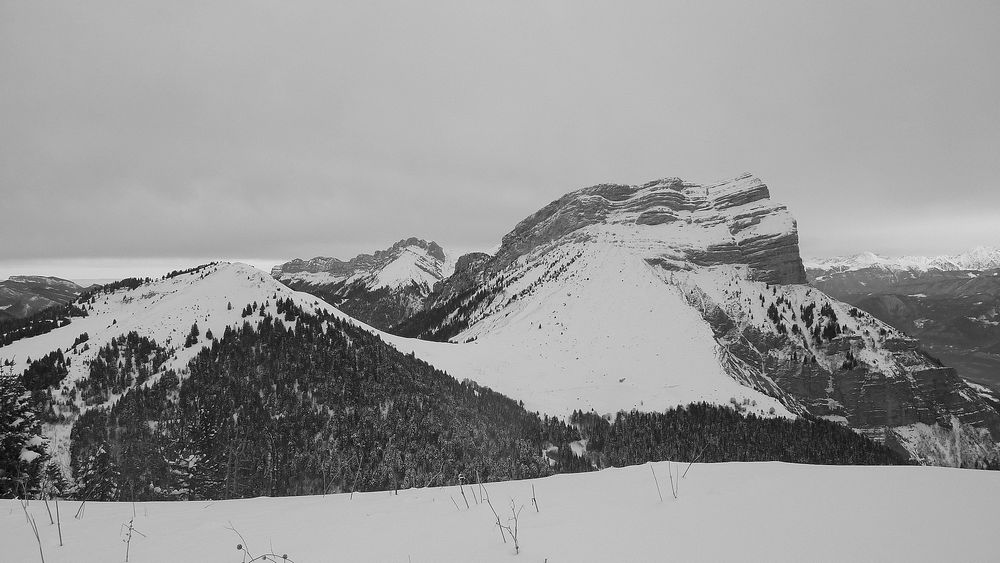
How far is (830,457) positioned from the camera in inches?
1714

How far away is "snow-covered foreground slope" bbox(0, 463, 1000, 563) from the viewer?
3572 mm

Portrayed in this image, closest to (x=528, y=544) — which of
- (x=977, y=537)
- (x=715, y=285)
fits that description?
(x=977, y=537)

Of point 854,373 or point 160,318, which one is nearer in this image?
point 160,318

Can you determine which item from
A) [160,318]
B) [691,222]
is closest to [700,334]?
[691,222]

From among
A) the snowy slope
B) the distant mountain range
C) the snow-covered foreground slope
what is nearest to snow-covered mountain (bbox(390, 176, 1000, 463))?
the distant mountain range

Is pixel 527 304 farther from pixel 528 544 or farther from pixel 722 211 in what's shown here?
pixel 528 544

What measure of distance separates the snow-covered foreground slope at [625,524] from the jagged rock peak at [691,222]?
300 ft

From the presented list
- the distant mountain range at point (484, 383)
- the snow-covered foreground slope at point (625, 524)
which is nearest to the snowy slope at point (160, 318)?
the distant mountain range at point (484, 383)

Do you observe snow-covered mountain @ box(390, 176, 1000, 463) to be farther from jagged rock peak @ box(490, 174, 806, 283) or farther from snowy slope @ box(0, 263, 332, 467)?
snowy slope @ box(0, 263, 332, 467)

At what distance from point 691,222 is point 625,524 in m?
115

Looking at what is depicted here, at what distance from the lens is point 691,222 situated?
10762 centimetres

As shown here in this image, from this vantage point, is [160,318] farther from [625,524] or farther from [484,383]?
[625,524]

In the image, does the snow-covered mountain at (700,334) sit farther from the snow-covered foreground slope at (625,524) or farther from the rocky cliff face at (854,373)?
the snow-covered foreground slope at (625,524)

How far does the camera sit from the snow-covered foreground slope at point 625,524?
141 inches
